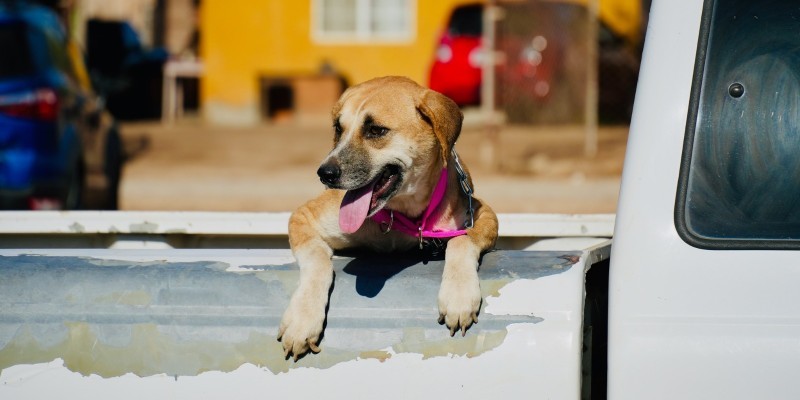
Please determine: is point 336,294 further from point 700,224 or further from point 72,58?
point 72,58

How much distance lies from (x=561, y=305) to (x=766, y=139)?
611mm

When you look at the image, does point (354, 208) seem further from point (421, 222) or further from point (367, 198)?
point (421, 222)

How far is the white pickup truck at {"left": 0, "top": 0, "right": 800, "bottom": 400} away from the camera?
2242 mm

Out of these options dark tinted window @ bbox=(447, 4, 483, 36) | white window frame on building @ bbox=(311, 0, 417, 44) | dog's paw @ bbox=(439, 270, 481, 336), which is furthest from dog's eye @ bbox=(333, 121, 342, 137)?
white window frame on building @ bbox=(311, 0, 417, 44)

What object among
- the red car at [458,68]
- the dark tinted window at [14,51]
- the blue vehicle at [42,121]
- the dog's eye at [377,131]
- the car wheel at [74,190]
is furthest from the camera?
the red car at [458,68]

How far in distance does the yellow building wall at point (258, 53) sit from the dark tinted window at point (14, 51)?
41.9 feet

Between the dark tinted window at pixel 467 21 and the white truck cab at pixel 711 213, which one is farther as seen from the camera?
the dark tinted window at pixel 467 21

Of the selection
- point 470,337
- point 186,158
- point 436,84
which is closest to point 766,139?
point 470,337

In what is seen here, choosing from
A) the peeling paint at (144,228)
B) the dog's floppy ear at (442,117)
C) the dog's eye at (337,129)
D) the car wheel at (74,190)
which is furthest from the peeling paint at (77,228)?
the car wheel at (74,190)

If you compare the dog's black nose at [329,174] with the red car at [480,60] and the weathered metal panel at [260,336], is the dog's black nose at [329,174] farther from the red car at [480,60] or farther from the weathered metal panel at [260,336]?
the red car at [480,60]

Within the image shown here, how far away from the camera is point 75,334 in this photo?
7.71ft

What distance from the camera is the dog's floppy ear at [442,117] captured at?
11.8ft

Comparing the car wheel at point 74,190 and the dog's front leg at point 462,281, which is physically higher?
the dog's front leg at point 462,281

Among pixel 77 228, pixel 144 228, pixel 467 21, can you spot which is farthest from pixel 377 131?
pixel 467 21
